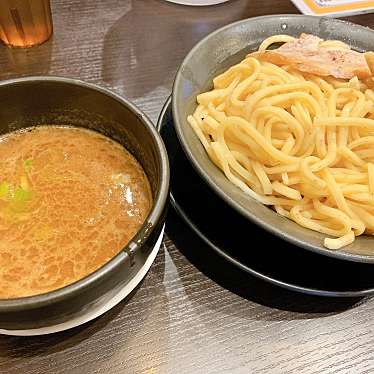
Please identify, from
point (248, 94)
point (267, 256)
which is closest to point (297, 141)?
point (248, 94)

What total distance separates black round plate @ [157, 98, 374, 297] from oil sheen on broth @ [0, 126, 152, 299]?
16cm

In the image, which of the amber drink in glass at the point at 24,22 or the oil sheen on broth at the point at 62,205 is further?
the amber drink in glass at the point at 24,22

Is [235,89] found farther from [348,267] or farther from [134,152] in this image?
[348,267]

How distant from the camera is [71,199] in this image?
40.7 inches

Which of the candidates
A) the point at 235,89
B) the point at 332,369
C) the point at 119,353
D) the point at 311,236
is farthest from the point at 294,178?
the point at 119,353

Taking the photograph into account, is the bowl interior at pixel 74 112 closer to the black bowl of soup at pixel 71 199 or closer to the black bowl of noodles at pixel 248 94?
the black bowl of soup at pixel 71 199

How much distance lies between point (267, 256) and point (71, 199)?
446 mm

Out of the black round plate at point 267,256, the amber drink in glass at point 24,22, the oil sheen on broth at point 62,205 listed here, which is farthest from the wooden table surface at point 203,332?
the amber drink in glass at point 24,22

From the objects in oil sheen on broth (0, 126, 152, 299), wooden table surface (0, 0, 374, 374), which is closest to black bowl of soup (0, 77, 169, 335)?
oil sheen on broth (0, 126, 152, 299)

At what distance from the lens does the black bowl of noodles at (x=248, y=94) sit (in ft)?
3.33

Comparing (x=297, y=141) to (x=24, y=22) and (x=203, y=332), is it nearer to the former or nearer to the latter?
(x=203, y=332)

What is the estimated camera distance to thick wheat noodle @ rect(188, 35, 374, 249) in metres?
1.14

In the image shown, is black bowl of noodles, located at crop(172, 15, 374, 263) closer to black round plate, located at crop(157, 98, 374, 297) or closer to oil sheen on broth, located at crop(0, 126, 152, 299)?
black round plate, located at crop(157, 98, 374, 297)

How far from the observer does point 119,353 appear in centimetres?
100
